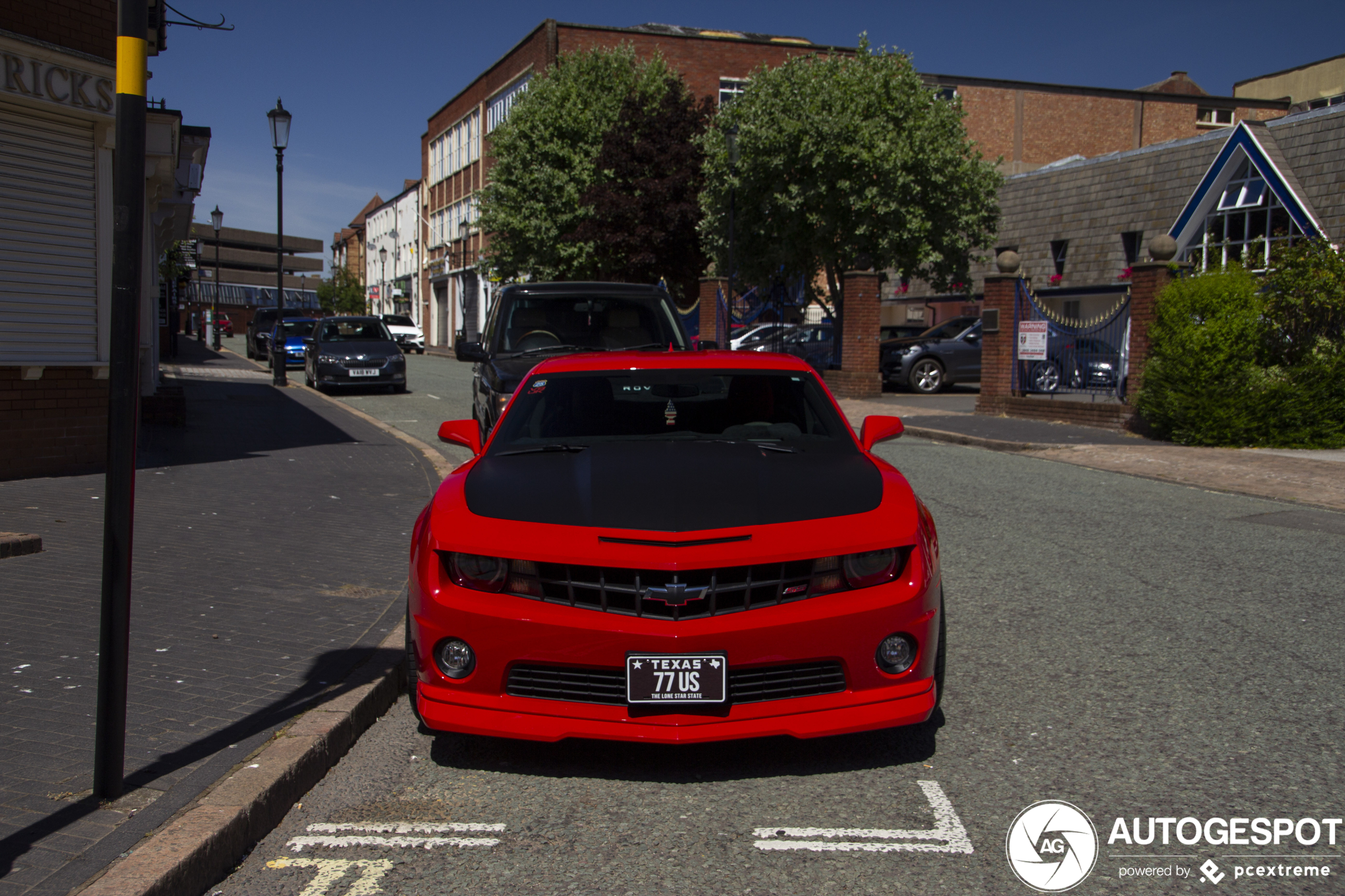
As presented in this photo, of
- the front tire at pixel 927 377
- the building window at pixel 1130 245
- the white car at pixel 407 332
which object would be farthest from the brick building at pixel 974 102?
the front tire at pixel 927 377

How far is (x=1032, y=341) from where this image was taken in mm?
18719

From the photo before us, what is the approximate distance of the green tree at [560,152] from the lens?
39844 mm

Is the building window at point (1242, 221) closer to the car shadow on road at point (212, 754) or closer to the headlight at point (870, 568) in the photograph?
the headlight at point (870, 568)

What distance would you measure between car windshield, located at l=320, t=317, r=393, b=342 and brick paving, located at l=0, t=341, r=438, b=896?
12711mm

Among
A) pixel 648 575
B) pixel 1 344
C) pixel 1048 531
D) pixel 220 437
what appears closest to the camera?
pixel 648 575

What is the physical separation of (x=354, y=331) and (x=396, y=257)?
69.8 meters

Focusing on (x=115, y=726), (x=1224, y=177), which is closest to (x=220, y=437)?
(x=115, y=726)

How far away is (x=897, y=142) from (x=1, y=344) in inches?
823

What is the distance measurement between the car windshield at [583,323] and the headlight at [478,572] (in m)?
7.52

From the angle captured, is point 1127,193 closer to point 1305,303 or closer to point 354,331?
point 1305,303

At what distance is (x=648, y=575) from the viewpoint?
11.5 ft

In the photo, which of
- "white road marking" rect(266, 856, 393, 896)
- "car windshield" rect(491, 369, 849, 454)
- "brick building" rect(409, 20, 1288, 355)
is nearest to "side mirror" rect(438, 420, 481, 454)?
"car windshield" rect(491, 369, 849, 454)

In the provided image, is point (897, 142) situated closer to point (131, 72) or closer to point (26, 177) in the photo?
point (26, 177)

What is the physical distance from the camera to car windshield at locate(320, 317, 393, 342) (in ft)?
77.8
